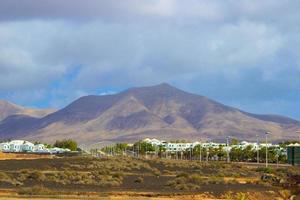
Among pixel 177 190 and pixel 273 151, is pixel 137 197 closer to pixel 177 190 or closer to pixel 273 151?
pixel 177 190

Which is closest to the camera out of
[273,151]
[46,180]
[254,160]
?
[46,180]

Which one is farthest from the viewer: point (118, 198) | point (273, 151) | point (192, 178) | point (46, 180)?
point (273, 151)

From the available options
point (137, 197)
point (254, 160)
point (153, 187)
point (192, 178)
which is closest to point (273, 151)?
point (254, 160)

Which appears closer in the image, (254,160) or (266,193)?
(266,193)

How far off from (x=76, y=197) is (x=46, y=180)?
19520mm

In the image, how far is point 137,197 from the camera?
151 ft

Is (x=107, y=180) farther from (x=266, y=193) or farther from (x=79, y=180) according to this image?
(x=266, y=193)

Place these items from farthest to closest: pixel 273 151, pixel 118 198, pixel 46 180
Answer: pixel 273 151, pixel 46 180, pixel 118 198

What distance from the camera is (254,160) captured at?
192 metres

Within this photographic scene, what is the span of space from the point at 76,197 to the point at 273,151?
450 feet

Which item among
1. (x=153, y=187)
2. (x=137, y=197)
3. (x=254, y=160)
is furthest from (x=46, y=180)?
(x=254, y=160)

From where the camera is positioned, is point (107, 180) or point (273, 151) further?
point (273, 151)

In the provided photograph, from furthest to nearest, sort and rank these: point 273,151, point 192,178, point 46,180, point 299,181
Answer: point 273,151, point 192,178, point 46,180, point 299,181

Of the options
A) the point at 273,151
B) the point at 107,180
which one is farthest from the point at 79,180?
the point at 273,151
